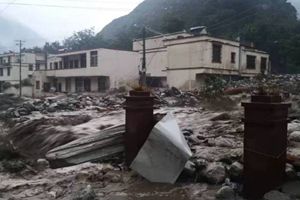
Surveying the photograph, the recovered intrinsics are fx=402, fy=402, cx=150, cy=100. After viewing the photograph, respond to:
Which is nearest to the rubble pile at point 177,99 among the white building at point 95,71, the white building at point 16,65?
the white building at point 95,71

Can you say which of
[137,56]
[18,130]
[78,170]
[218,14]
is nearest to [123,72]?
[137,56]

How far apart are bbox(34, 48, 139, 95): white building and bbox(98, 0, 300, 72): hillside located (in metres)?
9.68

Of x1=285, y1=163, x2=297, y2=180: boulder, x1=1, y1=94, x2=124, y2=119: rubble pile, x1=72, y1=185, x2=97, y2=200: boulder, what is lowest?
x1=1, y1=94, x2=124, y2=119: rubble pile

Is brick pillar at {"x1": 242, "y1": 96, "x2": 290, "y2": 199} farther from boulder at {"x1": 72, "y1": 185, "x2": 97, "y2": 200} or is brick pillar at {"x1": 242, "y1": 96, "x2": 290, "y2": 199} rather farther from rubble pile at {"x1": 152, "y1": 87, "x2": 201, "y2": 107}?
rubble pile at {"x1": 152, "y1": 87, "x2": 201, "y2": 107}

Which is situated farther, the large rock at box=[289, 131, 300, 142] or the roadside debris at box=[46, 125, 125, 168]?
the large rock at box=[289, 131, 300, 142]

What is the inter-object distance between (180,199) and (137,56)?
1661 inches

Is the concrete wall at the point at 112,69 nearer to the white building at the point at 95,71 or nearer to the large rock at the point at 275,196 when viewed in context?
the white building at the point at 95,71

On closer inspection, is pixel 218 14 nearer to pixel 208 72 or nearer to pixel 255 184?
pixel 208 72

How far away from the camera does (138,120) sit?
729 centimetres

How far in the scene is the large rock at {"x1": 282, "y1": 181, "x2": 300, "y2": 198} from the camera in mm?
5344

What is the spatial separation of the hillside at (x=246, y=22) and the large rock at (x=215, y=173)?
41505 mm

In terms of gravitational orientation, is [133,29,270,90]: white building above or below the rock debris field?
above

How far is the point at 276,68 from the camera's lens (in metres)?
49.1

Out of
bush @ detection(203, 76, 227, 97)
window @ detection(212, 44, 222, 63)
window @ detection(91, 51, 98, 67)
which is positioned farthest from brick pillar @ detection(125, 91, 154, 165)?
window @ detection(91, 51, 98, 67)
